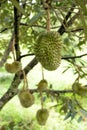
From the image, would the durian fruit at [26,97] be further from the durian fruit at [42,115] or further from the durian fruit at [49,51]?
the durian fruit at [49,51]

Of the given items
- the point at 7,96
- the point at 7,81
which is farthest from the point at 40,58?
the point at 7,81

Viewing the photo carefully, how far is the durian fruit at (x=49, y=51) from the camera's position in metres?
0.67

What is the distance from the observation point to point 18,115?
3592 mm

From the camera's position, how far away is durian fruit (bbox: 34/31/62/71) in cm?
67

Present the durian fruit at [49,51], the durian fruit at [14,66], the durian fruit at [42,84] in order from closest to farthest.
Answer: the durian fruit at [49,51] < the durian fruit at [14,66] < the durian fruit at [42,84]

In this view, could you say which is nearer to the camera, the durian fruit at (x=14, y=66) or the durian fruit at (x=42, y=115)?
the durian fruit at (x=14, y=66)

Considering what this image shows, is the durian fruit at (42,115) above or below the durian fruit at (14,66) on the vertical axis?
below

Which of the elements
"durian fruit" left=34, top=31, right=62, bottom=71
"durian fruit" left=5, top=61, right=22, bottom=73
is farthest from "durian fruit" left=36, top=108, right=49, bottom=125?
"durian fruit" left=34, top=31, right=62, bottom=71

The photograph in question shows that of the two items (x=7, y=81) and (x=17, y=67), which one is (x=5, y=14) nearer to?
(x=17, y=67)

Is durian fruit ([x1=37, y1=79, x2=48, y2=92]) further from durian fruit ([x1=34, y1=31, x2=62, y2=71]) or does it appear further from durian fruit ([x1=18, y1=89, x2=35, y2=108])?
durian fruit ([x1=34, y1=31, x2=62, y2=71])

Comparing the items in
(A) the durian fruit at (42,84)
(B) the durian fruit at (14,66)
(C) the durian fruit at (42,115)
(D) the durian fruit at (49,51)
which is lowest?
(C) the durian fruit at (42,115)

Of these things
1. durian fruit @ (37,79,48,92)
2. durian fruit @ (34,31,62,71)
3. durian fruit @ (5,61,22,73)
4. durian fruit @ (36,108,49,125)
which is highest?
durian fruit @ (34,31,62,71)

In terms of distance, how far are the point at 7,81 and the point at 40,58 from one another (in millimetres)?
3982

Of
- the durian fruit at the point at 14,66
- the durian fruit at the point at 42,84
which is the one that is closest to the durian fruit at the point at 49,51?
the durian fruit at the point at 14,66
